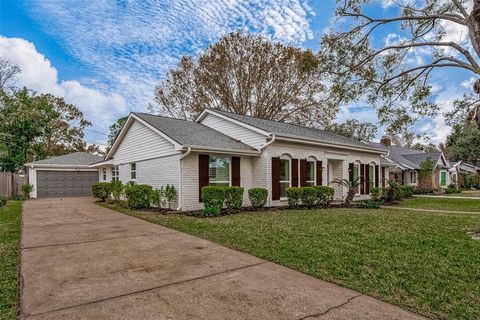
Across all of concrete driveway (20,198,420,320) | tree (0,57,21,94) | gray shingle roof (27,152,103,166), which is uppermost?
tree (0,57,21,94)

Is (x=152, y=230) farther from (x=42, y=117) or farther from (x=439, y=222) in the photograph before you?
(x=42, y=117)

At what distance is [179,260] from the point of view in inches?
196

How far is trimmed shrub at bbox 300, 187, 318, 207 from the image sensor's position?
43.8 ft

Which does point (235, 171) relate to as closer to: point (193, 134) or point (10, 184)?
point (193, 134)

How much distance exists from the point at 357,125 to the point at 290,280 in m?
37.7

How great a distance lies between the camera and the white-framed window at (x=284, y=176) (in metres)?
13.9

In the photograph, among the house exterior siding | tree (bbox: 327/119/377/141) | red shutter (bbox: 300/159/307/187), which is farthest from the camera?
tree (bbox: 327/119/377/141)

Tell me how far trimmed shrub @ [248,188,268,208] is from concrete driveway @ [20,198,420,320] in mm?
6419

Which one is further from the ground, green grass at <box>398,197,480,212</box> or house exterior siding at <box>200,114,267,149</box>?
house exterior siding at <box>200,114,267,149</box>

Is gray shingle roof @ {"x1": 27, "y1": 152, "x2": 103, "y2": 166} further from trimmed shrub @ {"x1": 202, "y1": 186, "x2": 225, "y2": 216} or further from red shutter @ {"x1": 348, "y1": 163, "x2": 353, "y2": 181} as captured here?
red shutter @ {"x1": 348, "y1": 163, "x2": 353, "y2": 181}

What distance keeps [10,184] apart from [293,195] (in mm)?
19198

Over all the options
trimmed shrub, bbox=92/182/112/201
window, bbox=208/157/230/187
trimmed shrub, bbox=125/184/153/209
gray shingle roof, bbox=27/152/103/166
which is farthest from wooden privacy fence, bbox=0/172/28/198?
window, bbox=208/157/230/187

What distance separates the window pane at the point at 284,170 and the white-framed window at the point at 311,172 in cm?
141

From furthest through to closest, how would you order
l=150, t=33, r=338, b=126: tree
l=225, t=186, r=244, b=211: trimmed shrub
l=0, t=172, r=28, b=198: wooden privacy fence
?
l=150, t=33, r=338, b=126: tree, l=0, t=172, r=28, b=198: wooden privacy fence, l=225, t=186, r=244, b=211: trimmed shrub
